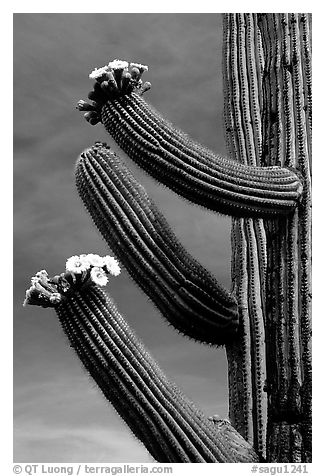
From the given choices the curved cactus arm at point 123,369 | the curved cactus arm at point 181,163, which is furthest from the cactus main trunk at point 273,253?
the curved cactus arm at point 123,369

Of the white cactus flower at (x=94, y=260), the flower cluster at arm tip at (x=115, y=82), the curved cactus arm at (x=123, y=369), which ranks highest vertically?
the flower cluster at arm tip at (x=115, y=82)

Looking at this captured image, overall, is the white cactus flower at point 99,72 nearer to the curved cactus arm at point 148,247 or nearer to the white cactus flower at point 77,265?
the curved cactus arm at point 148,247

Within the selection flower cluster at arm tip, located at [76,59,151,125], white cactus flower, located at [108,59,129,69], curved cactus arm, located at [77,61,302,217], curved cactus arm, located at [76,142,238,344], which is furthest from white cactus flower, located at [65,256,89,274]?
white cactus flower, located at [108,59,129,69]

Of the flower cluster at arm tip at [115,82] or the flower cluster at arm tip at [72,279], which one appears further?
the flower cluster at arm tip at [115,82]

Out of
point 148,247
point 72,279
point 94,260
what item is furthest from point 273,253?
point 72,279

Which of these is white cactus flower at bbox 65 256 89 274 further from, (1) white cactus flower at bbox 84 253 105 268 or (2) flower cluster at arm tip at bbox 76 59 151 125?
(2) flower cluster at arm tip at bbox 76 59 151 125

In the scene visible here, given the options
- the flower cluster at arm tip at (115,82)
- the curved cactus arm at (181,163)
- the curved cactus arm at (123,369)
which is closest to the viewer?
the curved cactus arm at (123,369)
